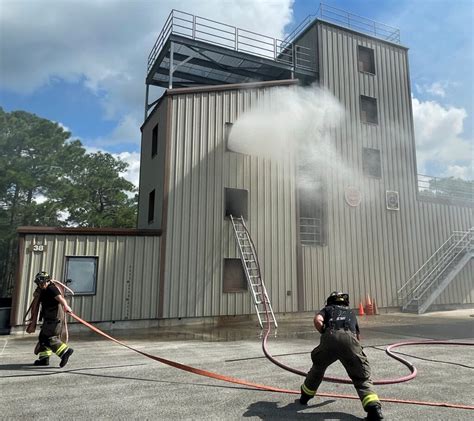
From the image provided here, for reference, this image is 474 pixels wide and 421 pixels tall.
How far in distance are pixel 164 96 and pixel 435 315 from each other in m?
14.2

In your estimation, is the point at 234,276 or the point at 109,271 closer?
the point at 109,271

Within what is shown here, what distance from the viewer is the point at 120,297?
484 inches

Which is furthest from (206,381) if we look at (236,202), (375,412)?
(236,202)

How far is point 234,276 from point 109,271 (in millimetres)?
4474

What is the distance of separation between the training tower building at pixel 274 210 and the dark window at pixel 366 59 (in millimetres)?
72

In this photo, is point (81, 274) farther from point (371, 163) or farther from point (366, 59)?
point (366, 59)

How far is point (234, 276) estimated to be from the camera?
46.5 ft

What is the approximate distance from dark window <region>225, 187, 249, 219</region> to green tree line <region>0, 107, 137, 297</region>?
69.9ft

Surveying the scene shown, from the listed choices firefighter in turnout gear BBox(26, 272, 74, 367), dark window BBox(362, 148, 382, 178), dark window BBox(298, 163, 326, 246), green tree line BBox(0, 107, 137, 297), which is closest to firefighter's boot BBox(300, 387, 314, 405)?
firefighter in turnout gear BBox(26, 272, 74, 367)

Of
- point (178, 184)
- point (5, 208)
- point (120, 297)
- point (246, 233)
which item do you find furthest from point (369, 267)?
point (5, 208)

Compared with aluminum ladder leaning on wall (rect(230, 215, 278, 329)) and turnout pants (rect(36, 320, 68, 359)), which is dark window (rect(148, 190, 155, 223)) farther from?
turnout pants (rect(36, 320, 68, 359))

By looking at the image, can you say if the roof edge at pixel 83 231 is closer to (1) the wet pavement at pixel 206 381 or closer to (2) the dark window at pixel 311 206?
(1) the wet pavement at pixel 206 381

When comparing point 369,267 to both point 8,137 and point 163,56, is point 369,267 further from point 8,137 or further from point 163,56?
point 8,137

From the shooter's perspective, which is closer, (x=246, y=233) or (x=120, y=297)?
(x=120, y=297)
